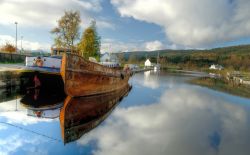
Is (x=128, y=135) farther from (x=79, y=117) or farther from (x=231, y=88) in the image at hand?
(x=231, y=88)

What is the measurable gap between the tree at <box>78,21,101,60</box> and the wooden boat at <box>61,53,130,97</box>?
81.0ft

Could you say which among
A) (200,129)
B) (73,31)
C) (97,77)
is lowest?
(200,129)

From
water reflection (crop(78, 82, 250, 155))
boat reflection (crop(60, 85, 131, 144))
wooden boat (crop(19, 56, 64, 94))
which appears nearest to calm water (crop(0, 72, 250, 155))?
water reflection (crop(78, 82, 250, 155))

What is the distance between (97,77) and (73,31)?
25.6m

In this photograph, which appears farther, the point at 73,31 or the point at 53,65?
the point at 73,31

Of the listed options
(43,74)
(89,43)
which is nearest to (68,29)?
(89,43)

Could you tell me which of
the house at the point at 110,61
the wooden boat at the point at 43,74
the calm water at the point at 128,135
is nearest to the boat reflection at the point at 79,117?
the calm water at the point at 128,135

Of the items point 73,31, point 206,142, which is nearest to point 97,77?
point 206,142

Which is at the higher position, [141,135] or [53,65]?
[53,65]

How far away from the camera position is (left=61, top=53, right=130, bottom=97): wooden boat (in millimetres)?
13508

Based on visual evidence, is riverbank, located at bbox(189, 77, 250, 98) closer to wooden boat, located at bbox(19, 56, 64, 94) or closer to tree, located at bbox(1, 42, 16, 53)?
wooden boat, located at bbox(19, 56, 64, 94)

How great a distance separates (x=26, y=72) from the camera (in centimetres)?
1859

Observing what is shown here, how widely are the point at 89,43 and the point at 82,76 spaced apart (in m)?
29.1

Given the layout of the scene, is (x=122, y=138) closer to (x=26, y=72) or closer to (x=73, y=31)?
(x=26, y=72)
